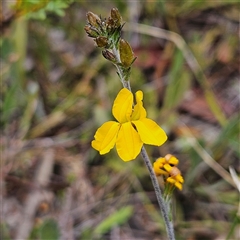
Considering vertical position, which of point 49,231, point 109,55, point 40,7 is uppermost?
point 40,7

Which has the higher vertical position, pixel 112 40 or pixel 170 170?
pixel 112 40

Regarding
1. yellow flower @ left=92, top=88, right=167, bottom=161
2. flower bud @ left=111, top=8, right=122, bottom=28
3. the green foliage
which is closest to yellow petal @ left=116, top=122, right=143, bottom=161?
yellow flower @ left=92, top=88, right=167, bottom=161

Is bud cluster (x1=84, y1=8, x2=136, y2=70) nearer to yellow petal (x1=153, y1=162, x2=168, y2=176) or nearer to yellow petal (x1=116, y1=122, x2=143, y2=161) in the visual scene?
yellow petal (x1=116, y1=122, x2=143, y2=161)

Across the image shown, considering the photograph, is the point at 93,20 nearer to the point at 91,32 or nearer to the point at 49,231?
the point at 91,32

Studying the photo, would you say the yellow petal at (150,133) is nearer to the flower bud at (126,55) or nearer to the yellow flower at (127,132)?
the yellow flower at (127,132)

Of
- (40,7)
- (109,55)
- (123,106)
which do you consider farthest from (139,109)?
(40,7)

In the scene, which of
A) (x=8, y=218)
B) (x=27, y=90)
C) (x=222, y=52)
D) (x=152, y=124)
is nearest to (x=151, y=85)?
(x=222, y=52)

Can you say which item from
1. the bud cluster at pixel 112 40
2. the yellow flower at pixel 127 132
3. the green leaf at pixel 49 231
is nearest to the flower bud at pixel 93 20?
the bud cluster at pixel 112 40
